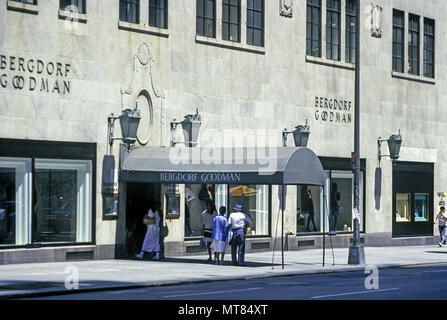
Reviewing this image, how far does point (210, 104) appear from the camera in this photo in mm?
31812

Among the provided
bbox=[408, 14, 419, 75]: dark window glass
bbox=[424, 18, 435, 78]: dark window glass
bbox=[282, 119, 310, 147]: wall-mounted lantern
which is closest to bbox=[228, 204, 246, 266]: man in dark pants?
bbox=[282, 119, 310, 147]: wall-mounted lantern

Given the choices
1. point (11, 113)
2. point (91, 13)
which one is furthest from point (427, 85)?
point (11, 113)

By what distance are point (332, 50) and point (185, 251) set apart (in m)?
10.7

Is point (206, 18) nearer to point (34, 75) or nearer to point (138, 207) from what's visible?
point (138, 207)

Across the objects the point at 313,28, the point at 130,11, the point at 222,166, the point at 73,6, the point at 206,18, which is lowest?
the point at 222,166

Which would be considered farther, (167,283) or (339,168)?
(339,168)

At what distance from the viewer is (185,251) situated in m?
31.2

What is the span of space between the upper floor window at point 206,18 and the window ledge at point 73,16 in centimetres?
492

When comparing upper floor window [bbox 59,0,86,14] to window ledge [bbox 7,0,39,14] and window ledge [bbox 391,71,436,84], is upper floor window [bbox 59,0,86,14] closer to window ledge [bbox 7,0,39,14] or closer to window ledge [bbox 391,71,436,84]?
window ledge [bbox 7,0,39,14]

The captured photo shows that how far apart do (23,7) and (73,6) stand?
1842 millimetres

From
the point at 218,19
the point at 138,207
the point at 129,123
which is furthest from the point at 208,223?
the point at 218,19

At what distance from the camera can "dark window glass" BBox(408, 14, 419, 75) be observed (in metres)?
41.1

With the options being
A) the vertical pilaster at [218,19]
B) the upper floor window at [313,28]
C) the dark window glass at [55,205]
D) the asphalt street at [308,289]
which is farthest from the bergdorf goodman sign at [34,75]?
the upper floor window at [313,28]

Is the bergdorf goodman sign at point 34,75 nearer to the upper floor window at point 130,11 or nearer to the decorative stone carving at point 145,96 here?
the decorative stone carving at point 145,96
